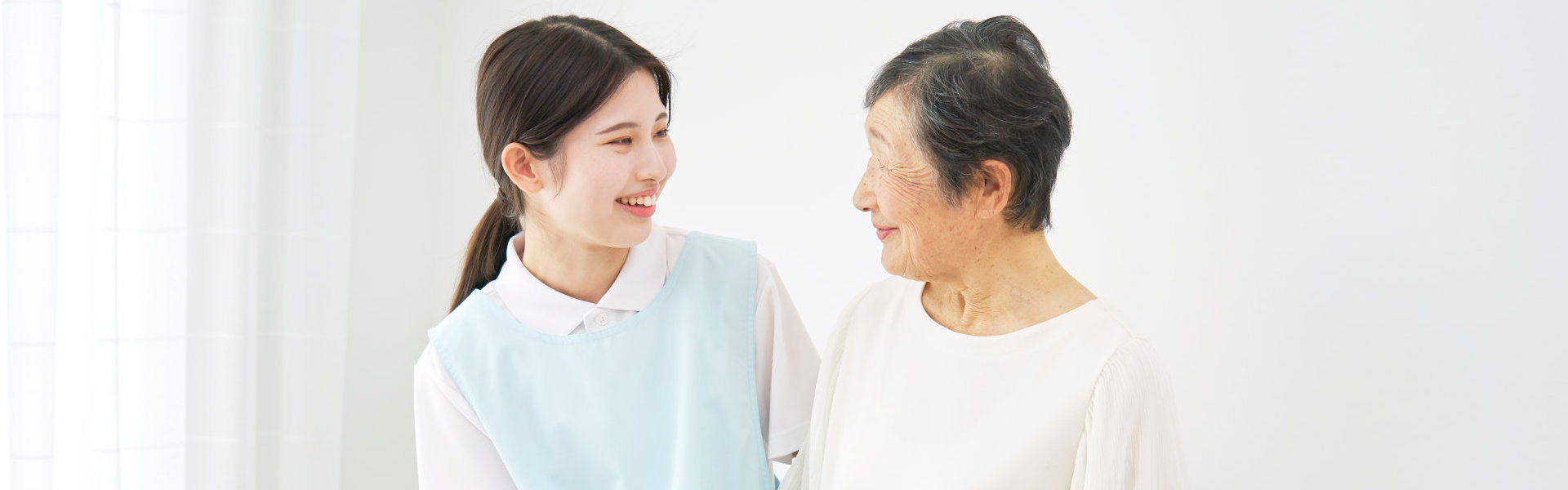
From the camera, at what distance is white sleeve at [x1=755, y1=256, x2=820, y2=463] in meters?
1.49

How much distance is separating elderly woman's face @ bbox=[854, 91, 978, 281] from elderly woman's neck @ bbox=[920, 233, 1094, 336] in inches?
0.9

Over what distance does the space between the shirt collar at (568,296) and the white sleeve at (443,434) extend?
0.45 feet

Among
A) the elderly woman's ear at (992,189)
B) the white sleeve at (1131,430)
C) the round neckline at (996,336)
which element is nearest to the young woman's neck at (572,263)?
the round neckline at (996,336)

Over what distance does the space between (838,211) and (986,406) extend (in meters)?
0.92

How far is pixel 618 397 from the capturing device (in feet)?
4.81

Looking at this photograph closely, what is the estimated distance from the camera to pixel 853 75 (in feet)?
6.54

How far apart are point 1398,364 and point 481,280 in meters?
1.32

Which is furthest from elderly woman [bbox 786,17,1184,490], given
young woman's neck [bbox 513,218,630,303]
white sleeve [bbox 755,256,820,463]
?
young woman's neck [bbox 513,218,630,303]

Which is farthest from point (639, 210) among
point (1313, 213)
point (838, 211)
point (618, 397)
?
point (1313, 213)

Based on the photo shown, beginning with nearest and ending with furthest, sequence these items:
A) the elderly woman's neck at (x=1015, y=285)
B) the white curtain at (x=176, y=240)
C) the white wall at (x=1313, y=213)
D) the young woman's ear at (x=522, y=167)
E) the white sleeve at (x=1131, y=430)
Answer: the white sleeve at (x=1131, y=430) < the elderly woman's neck at (x=1015, y=285) < the white wall at (x=1313, y=213) < the young woman's ear at (x=522, y=167) < the white curtain at (x=176, y=240)

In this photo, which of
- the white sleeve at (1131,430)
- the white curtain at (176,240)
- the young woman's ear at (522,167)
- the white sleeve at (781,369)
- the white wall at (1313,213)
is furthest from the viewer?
the white curtain at (176,240)

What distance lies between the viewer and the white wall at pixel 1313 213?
1.28 m

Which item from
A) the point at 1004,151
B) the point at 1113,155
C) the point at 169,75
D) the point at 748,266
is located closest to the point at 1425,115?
the point at 1113,155

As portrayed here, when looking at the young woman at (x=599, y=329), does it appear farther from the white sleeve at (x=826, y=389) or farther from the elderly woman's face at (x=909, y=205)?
the elderly woman's face at (x=909, y=205)
